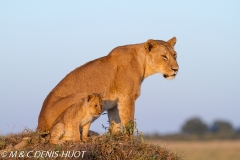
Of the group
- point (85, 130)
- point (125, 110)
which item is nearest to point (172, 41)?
point (125, 110)

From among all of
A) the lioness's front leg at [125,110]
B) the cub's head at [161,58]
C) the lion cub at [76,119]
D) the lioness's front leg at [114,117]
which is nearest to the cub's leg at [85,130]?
the lion cub at [76,119]

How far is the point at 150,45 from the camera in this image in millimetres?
10789

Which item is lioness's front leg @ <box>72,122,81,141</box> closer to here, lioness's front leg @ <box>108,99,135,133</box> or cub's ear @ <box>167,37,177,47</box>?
lioness's front leg @ <box>108,99,135,133</box>

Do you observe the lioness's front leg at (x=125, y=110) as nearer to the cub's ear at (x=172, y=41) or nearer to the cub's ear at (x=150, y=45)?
the cub's ear at (x=150, y=45)

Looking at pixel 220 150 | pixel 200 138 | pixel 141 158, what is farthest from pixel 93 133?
pixel 200 138

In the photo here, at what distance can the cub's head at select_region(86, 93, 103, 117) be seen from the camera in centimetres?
905

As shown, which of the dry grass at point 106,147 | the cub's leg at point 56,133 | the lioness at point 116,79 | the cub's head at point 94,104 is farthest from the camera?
the lioness at point 116,79

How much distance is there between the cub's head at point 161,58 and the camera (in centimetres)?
1074

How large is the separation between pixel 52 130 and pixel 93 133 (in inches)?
35.1

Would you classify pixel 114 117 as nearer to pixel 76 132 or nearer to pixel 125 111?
pixel 125 111

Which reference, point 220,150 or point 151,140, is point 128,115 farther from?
point 220,150

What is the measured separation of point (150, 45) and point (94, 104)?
2166 millimetres

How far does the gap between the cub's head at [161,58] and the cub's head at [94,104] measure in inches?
76.3

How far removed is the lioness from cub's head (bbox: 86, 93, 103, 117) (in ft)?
1.32
